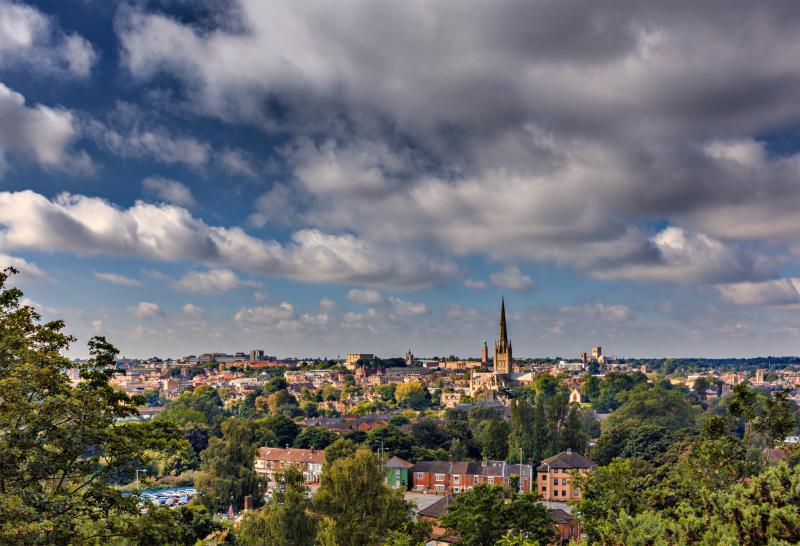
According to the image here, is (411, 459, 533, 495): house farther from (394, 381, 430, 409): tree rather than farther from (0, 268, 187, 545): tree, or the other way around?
(394, 381, 430, 409): tree

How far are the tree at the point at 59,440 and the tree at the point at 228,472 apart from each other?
38918mm

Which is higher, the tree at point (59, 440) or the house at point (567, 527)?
the tree at point (59, 440)

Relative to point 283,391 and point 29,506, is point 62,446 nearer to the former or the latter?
point 29,506

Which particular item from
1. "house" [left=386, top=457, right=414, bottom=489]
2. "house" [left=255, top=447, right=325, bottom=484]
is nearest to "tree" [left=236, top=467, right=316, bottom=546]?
"house" [left=386, top=457, right=414, bottom=489]

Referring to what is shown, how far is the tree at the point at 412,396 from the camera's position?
16362cm

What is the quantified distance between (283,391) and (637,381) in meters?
87.6

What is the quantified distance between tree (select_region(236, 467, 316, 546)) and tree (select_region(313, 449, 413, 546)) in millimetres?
Answer: 958

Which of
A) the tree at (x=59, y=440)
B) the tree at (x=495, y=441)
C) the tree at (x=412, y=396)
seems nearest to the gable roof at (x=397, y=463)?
the tree at (x=495, y=441)

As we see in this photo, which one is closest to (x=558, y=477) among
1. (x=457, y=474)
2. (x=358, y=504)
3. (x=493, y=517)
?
(x=457, y=474)

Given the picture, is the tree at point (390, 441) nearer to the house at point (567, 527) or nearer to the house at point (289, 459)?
the house at point (289, 459)

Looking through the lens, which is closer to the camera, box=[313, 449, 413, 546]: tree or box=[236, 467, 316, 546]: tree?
box=[313, 449, 413, 546]: tree

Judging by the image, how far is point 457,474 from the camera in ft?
212

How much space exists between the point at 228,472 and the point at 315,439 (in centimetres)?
2747

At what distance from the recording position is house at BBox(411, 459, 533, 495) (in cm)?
6319
